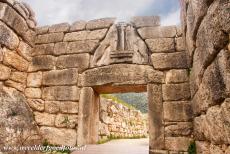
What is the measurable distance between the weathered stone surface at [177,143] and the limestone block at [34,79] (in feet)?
10.1

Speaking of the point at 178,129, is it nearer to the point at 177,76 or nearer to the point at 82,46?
the point at 177,76

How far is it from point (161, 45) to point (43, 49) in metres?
2.82

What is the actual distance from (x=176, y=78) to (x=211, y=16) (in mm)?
2360

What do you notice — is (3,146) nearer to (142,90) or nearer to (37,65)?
(37,65)

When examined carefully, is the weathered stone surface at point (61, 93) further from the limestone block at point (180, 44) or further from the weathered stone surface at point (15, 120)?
the limestone block at point (180, 44)

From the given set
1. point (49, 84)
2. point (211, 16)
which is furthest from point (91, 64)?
point (211, 16)

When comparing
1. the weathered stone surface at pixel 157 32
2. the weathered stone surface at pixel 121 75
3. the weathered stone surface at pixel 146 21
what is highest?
the weathered stone surface at pixel 146 21

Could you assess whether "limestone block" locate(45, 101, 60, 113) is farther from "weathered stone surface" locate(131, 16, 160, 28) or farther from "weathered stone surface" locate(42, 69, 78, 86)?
"weathered stone surface" locate(131, 16, 160, 28)

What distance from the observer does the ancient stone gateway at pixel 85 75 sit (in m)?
4.09

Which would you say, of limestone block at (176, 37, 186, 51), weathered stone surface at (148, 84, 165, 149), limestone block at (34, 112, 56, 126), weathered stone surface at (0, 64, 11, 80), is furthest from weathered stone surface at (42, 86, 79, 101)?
limestone block at (176, 37, 186, 51)

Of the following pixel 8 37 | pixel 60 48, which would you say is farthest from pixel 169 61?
pixel 8 37

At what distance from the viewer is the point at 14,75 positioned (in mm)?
4738

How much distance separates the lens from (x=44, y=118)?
484cm

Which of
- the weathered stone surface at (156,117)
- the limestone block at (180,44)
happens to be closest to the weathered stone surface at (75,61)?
the weathered stone surface at (156,117)
